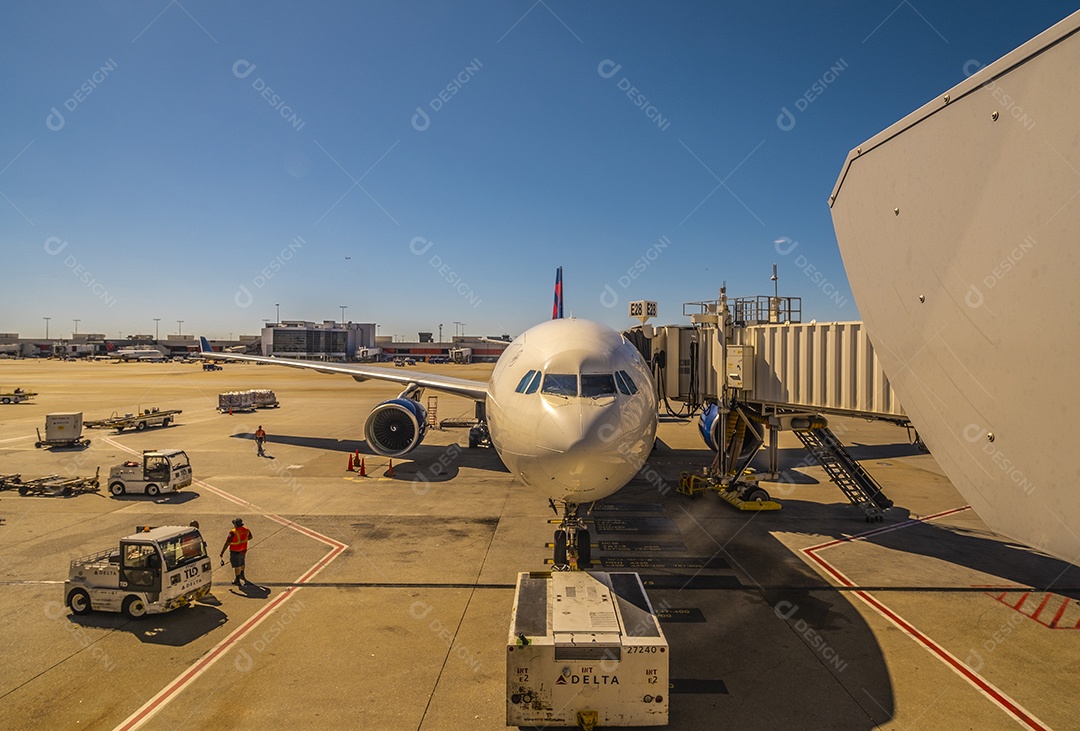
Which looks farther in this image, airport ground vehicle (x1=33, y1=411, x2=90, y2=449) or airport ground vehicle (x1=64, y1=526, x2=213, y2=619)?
airport ground vehicle (x1=33, y1=411, x2=90, y2=449)

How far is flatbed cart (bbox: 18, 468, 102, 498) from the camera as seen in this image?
19812 millimetres

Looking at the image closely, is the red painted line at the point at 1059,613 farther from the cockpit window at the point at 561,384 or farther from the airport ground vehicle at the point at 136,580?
the airport ground vehicle at the point at 136,580

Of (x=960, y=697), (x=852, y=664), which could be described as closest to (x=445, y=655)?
(x=852, y=664)

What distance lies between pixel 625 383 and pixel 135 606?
1064 cm

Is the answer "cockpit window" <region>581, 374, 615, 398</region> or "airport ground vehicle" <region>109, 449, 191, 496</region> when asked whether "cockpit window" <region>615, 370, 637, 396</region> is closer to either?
"cockpit window" <region>581, 374, 615, 398</region>

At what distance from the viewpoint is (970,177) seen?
174 inches

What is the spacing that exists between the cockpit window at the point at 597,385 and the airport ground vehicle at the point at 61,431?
3065 centimetres

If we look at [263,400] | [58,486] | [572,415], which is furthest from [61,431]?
[572,415]

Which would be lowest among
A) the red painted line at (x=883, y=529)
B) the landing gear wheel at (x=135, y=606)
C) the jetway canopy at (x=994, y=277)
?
the landing gear wheel at (x=135, y=606)

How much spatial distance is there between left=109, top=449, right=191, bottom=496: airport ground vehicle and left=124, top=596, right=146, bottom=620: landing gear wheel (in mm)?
10089

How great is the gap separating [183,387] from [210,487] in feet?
166

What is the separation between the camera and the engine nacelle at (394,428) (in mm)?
23234

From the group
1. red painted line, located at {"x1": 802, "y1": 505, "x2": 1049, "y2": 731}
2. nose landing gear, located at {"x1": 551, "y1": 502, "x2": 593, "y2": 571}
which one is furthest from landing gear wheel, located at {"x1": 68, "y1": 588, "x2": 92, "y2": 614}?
red painted line, located at {"x1": 802, "y1": 505, "x2": 1049, "y2": 731}

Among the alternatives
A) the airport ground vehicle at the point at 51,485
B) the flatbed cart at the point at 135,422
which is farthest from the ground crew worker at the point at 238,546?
the flatbed cart at the point at 135,422
